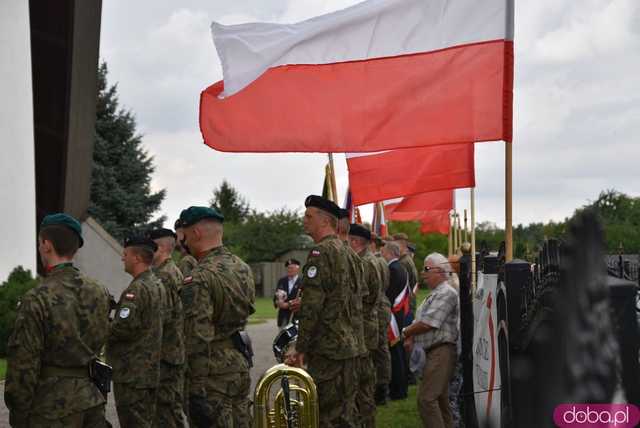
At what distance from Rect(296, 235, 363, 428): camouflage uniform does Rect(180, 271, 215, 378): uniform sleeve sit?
790 mm

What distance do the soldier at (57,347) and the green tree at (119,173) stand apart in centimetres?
3867

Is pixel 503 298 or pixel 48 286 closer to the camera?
pixel 503 298

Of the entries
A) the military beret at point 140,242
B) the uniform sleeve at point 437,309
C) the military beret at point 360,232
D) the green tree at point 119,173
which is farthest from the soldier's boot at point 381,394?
Answer: the green tree at point 119,173

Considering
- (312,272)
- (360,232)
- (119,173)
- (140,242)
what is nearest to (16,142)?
(360,232)

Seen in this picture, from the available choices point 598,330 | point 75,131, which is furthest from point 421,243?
point 598,330

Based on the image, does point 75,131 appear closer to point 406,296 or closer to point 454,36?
point 406,296

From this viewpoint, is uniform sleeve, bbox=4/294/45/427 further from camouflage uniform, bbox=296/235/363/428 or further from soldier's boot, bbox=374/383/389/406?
soldier's boot, bbox=374/383/389/406

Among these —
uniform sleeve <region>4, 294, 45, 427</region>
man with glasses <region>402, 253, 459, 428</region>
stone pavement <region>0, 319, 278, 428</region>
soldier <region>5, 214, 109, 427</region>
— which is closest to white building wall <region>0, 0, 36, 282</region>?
stone pavement <region>0, 319, 278, 428</region>

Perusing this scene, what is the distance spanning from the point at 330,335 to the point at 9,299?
1054 centimetres

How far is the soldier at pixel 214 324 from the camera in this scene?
5.53m

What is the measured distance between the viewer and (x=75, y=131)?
22891 millimetres

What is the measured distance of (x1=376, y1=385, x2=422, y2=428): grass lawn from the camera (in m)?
9.15

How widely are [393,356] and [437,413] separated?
4.45m

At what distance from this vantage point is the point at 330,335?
6262mm
